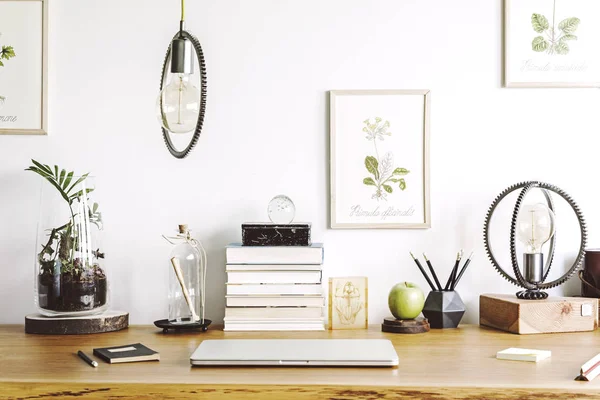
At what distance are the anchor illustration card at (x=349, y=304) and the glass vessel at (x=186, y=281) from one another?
360mm

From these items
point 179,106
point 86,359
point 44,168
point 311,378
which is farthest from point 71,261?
point 311,378

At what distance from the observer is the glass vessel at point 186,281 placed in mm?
1918

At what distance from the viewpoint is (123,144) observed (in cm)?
206

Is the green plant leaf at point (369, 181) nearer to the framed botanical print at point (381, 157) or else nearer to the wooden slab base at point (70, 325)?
the framed botanical print at point (381, 157)

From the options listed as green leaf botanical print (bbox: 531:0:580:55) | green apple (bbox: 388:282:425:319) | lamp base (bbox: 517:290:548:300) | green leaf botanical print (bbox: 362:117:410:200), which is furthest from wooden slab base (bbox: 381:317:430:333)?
green leaf botanical print (bbox: 531:0:580:55)

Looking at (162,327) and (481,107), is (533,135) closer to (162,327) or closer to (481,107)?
(481,107)

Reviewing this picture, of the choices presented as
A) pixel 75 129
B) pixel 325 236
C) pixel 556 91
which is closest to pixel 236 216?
pixel 325 236

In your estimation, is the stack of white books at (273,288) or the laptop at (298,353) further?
the stack of white books at (273,288)

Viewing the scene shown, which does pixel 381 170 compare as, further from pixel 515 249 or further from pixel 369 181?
pixel 515 249

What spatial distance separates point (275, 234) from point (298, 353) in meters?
0.46

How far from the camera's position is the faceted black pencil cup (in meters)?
1.89

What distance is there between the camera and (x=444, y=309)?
1.89 metres

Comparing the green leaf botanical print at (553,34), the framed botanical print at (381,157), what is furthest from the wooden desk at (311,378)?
the green leaf botanical print at (553,34)

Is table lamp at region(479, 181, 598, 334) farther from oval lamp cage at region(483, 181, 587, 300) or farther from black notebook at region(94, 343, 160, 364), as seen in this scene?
black notebook at region(94, 343, 160, 364)
